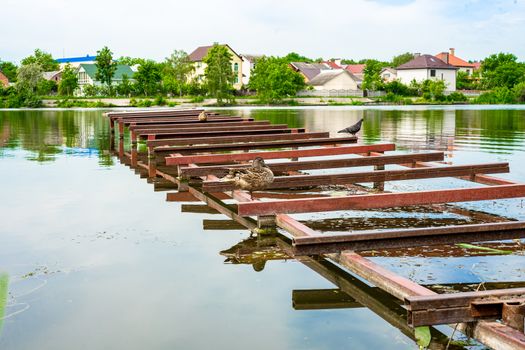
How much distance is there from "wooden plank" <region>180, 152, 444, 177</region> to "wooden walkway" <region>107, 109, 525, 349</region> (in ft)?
0.06

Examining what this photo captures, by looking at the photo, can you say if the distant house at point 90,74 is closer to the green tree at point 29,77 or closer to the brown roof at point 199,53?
the brown roof at point 199,53

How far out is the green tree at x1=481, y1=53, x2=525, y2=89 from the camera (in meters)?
108

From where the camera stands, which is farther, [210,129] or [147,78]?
[147,78]

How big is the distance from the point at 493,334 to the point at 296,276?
2.61 metres

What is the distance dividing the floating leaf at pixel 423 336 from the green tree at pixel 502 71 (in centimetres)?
10671

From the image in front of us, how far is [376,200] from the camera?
8641mm

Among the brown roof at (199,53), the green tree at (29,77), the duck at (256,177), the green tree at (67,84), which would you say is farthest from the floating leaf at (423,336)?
the brown roof at (199,53)

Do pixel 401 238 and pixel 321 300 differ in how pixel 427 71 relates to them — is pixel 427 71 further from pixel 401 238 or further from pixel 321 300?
pixel 321 300

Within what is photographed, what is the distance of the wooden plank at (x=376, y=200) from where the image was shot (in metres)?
8.25

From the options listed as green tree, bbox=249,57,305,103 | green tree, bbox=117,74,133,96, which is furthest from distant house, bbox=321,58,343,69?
green tree, bbox=117,74,133,96

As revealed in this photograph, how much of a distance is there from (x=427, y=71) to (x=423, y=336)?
10396 centimetres

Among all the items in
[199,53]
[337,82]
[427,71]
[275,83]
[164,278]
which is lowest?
[164,278]

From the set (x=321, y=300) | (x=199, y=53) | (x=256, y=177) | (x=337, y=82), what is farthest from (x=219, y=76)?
(x=321, y=300)

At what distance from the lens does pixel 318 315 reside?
5.81 metres
